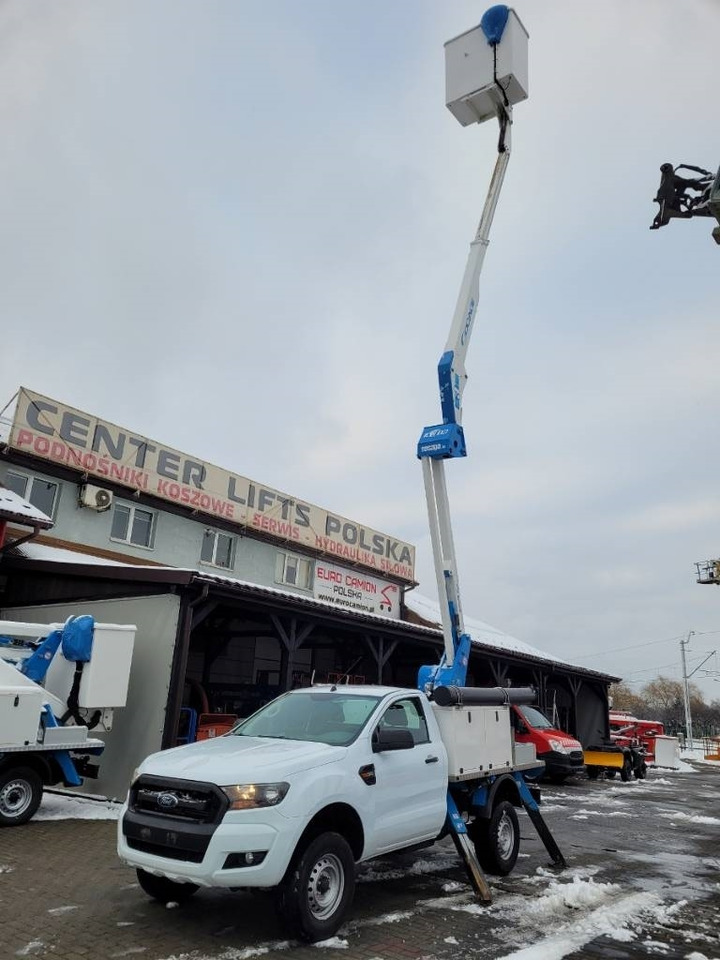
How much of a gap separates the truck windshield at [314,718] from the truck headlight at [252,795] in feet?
3.01

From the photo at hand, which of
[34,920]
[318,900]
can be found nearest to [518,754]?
[318,900]

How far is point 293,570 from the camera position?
23.7 m

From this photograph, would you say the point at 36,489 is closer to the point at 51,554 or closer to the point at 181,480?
the point at 51,554

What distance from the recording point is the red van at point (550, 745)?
687 inches

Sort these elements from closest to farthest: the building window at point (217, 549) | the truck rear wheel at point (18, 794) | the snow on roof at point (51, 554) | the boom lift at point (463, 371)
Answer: the boom lift at point (463, 371)
the truck rear wheel at point (18, 794)
the snow on roof at point (51, 554)
the building window at point (217, 549)

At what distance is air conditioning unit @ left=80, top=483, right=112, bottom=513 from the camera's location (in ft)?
57.8

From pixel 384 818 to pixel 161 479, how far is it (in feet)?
51.1

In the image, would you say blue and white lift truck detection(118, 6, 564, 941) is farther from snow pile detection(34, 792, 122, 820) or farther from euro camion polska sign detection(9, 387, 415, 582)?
euro camion polska sign detection(9, 387, 415, 582)

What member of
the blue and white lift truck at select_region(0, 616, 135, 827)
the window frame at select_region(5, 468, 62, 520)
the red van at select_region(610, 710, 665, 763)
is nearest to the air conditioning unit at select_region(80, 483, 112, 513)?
the window frame at select_region(5, 468, 62, 520)

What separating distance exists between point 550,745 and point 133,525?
40.2ft

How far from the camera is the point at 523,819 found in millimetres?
11398

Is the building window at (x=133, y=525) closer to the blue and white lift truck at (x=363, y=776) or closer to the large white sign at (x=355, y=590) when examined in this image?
the large white sign at (x=355, y=590)

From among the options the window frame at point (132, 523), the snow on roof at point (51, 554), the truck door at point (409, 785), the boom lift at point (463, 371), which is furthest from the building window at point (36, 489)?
the truck door at point (409, 785)

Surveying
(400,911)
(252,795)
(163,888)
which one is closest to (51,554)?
(163,888)
